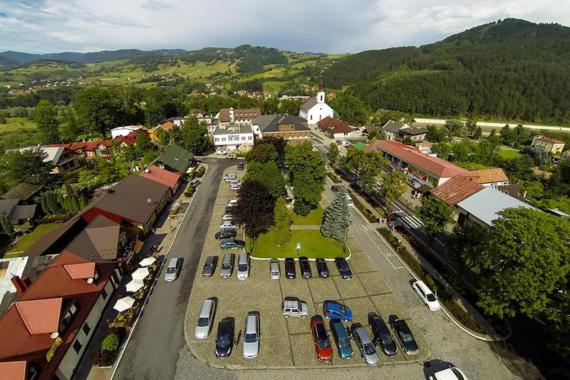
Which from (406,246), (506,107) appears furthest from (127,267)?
(506,107)

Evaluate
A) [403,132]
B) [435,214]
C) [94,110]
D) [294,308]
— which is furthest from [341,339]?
[94,110]

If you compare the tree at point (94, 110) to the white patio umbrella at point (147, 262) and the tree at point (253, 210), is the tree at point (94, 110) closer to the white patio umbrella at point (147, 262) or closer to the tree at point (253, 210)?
the white patio umbrella at point (147, 262)

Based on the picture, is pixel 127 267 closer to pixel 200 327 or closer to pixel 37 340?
pixel 37 340

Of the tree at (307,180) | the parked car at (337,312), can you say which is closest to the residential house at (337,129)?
the tree at (307,180)

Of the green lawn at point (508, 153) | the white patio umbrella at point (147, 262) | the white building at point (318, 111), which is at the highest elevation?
the white building at point (318, 111)

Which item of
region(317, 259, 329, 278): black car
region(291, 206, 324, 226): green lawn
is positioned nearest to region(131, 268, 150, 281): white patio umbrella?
region(317, 259, 329, 278): black car

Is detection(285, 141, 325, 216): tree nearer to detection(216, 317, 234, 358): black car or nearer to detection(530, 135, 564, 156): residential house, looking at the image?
detection(216, 317, 234, 358): black car

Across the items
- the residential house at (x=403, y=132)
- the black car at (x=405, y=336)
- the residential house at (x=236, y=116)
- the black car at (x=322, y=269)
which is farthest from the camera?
the residential house at (x=236, y=116)
